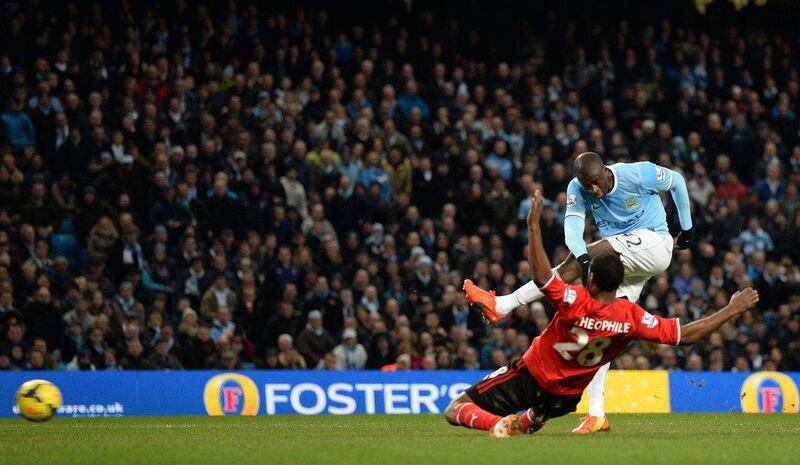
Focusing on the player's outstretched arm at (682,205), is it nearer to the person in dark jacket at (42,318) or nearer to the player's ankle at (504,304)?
the player's ankle at (504,304)

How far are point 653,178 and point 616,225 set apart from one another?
54 cm

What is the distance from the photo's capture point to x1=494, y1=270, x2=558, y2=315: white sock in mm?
11820

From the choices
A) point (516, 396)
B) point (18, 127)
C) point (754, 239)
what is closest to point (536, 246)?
point (516, 396)

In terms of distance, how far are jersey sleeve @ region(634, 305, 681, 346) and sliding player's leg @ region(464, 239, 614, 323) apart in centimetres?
149

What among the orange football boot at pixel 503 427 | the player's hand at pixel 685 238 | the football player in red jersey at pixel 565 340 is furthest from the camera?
the player's hand at pixel 685 238

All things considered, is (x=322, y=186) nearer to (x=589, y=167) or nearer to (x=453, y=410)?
(x=589, y=167)

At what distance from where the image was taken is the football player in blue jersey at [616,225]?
12039 millimetres

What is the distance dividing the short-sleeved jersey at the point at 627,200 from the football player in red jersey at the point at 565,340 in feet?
7.20

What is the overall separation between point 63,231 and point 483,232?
683 cm

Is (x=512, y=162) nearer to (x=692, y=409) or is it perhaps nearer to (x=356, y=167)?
(x=356, y=167)

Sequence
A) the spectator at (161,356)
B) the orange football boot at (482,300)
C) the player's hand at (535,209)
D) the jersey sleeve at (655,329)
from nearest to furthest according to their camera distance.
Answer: the player's hand at (535,209) → the jersey sleeve at (655,329) → the orange football boot at (482,300) → the spectator at (161,356)

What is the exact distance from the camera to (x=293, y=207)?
859 inches

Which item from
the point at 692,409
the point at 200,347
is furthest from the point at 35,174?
the point at 692,409

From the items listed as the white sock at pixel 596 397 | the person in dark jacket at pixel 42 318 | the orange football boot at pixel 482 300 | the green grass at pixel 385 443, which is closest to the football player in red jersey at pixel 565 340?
the green grass at pixel 385 443
